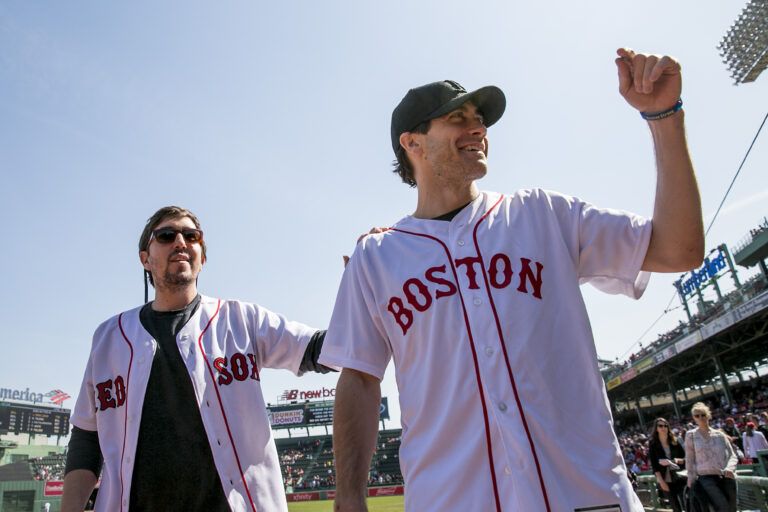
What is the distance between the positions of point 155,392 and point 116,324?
583 mm

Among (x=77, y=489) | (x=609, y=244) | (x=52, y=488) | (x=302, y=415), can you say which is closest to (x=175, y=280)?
(x=77, y=489)

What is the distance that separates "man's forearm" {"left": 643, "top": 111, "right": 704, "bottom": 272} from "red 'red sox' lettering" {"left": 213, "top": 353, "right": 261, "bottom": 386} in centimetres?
195

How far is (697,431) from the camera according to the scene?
24.4 feet

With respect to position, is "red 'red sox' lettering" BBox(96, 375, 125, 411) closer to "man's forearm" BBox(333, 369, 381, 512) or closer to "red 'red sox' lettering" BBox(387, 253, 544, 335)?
"man's forearm" BBox(333, 369, 381, 512)

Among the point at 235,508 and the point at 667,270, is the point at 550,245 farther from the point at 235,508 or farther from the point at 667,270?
the point at 235,508

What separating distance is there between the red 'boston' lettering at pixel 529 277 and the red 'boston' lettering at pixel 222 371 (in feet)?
5.39

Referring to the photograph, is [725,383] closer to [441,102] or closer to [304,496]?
[441,102]

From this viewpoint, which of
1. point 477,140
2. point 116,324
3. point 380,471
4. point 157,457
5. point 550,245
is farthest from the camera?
point 380,471

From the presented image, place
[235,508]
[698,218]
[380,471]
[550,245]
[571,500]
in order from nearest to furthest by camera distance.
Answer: [571,500], [698,218], [550,245], [235,508], [380,471]

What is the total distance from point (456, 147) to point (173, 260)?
5.75ft

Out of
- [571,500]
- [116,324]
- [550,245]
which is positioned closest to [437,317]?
[550,245]

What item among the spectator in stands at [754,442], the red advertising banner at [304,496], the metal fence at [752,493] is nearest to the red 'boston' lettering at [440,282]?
the metal fence at [752,493]

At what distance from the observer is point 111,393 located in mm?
2916

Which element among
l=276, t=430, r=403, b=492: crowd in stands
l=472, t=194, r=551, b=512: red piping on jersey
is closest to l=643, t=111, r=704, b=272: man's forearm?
l=472, t=194, r=551, b=512: red piping on jersey
